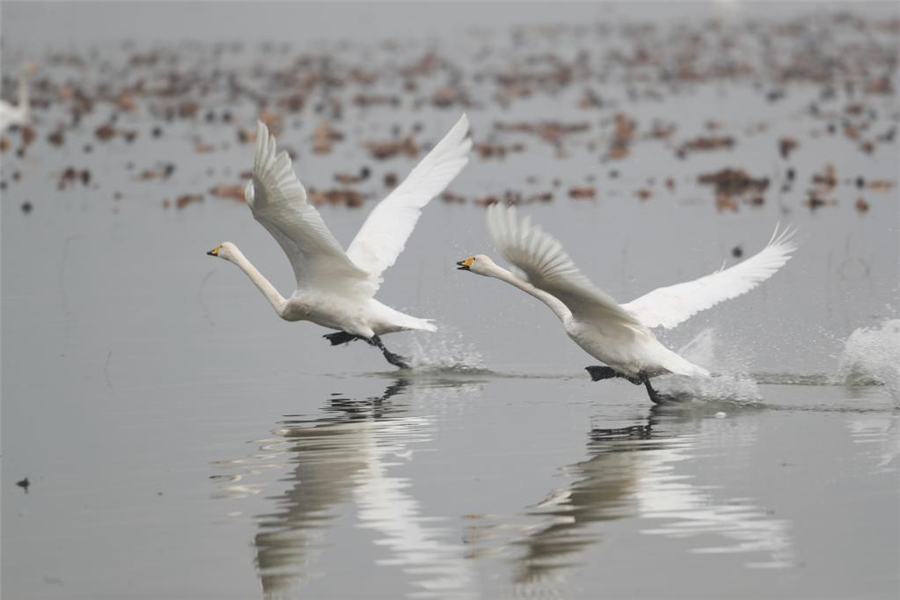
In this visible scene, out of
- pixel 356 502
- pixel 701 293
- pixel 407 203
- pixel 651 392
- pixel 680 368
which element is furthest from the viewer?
pixel 407 203

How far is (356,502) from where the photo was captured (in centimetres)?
938

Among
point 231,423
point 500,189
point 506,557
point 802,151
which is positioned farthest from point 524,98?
point 506,557

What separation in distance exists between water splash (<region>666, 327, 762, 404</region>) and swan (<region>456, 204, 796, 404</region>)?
0.19 meters

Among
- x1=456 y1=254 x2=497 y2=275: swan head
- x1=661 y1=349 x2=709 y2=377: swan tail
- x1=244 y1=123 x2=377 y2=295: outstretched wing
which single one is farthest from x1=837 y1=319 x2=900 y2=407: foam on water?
x1=244 y1=123 x2=377 y2=295: outstretched wing

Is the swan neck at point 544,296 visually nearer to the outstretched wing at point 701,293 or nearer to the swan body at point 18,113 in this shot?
the outstretched wing at point 701,293

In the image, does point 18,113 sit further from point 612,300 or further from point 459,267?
point 612,300

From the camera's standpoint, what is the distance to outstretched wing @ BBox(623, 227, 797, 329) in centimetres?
1203

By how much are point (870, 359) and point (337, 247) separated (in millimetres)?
3823

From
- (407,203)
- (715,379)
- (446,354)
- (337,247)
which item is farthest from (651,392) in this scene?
(407,203)

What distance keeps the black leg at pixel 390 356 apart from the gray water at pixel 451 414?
0.57 feet

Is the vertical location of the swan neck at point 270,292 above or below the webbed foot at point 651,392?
above

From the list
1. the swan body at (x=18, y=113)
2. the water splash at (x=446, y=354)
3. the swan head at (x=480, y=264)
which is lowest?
the water splash at (x=446, y=354)

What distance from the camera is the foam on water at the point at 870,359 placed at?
12094 millimetres

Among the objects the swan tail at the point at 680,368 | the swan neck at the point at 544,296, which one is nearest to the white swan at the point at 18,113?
the swan neck at the point at 544,296
